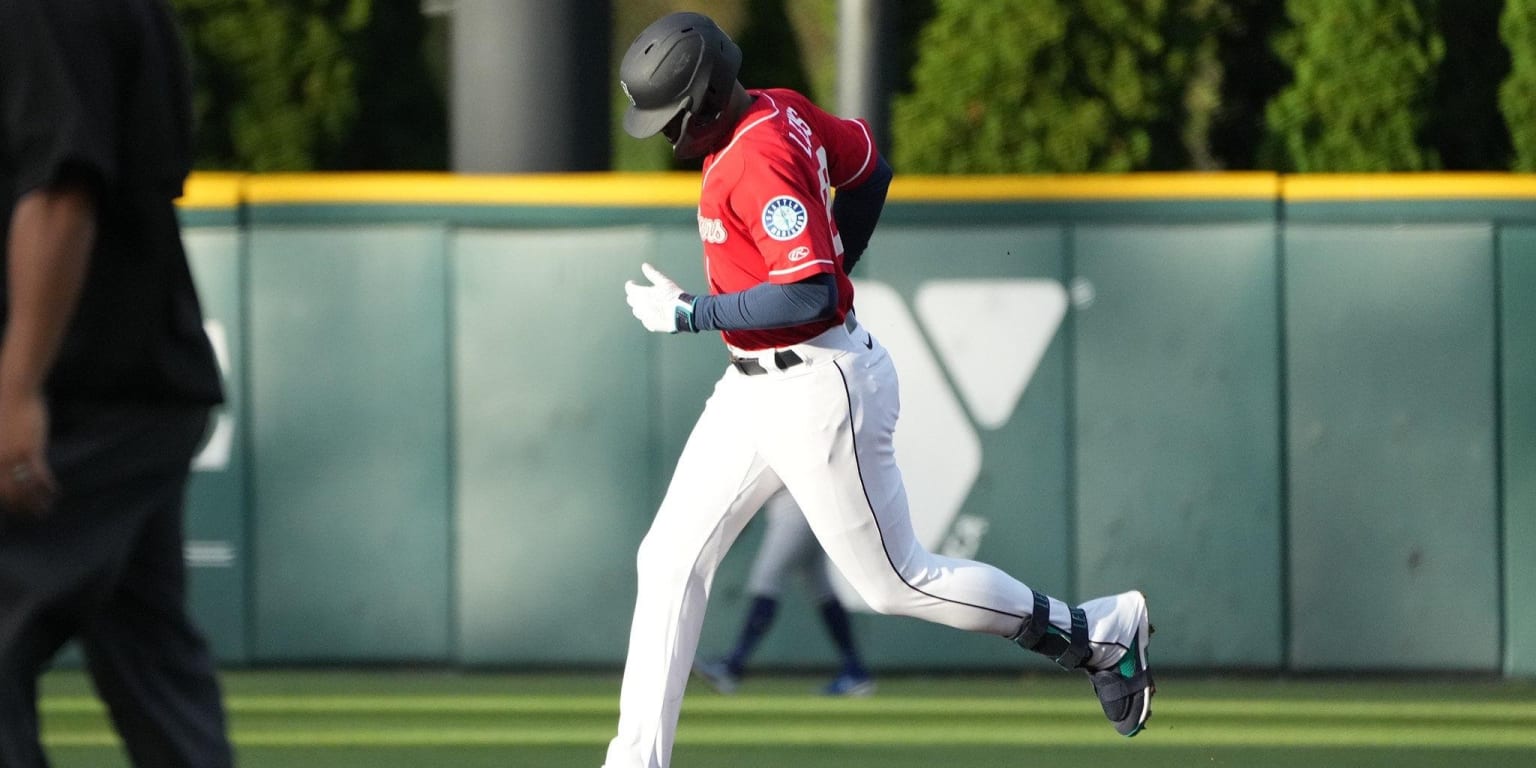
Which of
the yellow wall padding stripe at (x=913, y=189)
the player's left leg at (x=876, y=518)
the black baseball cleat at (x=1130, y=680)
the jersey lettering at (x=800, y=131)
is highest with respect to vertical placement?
the yellow wall padding stripe at (x=913, y=189)

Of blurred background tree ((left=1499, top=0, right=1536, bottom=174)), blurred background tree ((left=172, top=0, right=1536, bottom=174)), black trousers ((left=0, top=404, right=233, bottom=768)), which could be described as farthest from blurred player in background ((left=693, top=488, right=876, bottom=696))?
blurred background tree ((left=1499, top=0, right=1536, bottom=174))

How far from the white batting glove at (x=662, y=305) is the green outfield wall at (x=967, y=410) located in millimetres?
2515

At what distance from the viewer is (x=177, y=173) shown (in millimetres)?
3189

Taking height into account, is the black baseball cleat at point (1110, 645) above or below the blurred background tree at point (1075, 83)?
below

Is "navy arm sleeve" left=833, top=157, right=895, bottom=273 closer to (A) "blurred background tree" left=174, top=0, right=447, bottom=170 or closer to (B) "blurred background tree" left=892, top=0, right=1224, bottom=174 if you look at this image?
(B) "blurred background tree" left=892, top=0, right=1224, bottom=174

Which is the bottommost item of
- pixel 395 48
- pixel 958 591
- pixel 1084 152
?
pixel 958 591

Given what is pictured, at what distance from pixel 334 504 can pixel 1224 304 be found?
3.07 m

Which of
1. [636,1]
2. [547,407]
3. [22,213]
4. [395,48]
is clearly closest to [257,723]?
[547,407]

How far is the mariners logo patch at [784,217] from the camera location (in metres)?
4.27

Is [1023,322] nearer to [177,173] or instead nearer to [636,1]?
[177,173]

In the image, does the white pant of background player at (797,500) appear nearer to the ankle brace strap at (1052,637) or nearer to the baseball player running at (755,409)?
the baseball player running at (755,409)

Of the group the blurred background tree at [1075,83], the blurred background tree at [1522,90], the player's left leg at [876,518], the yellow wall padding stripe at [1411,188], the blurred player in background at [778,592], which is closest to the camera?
the player's left leg at [876,518]

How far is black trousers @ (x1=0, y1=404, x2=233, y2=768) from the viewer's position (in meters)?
3.10

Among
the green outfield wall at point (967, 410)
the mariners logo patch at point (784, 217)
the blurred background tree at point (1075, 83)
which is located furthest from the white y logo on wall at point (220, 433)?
the blurred background tree at point (1075, 83)
